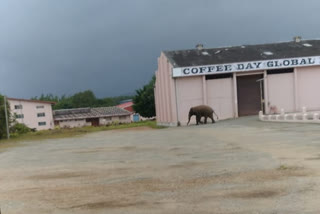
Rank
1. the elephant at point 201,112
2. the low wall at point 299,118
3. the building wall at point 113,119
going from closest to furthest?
the low wall at point 299,118 → the elephant at point 201,112 → the building wall at point 113,119

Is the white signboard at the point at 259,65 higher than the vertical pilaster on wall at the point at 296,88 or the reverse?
higher

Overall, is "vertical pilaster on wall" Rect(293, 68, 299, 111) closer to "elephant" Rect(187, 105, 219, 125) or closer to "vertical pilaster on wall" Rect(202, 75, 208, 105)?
"vertical pilaster on wall" Rect(202, 75, 208, 105)

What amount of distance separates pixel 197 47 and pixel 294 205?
31.1 m

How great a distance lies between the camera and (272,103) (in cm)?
3077

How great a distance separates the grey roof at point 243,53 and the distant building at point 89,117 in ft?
139

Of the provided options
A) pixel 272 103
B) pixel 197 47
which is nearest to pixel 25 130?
pixel 197 47

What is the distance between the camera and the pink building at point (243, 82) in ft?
98.1

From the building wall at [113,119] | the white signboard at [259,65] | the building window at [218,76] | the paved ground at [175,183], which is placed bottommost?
the building wall at [113,119]

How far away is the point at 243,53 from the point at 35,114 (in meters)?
50.9

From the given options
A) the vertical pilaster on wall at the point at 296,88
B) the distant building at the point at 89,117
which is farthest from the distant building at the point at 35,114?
the vertical pilaster on wall at the point at 296,88

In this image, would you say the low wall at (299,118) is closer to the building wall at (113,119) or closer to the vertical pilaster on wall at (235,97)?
the vertical pilaster on wall at (235,97)

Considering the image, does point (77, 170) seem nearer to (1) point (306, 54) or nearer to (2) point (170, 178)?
(2) point (170, 178)

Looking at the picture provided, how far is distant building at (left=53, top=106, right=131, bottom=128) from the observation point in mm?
74750

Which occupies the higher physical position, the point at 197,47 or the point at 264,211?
the point at 197,47
